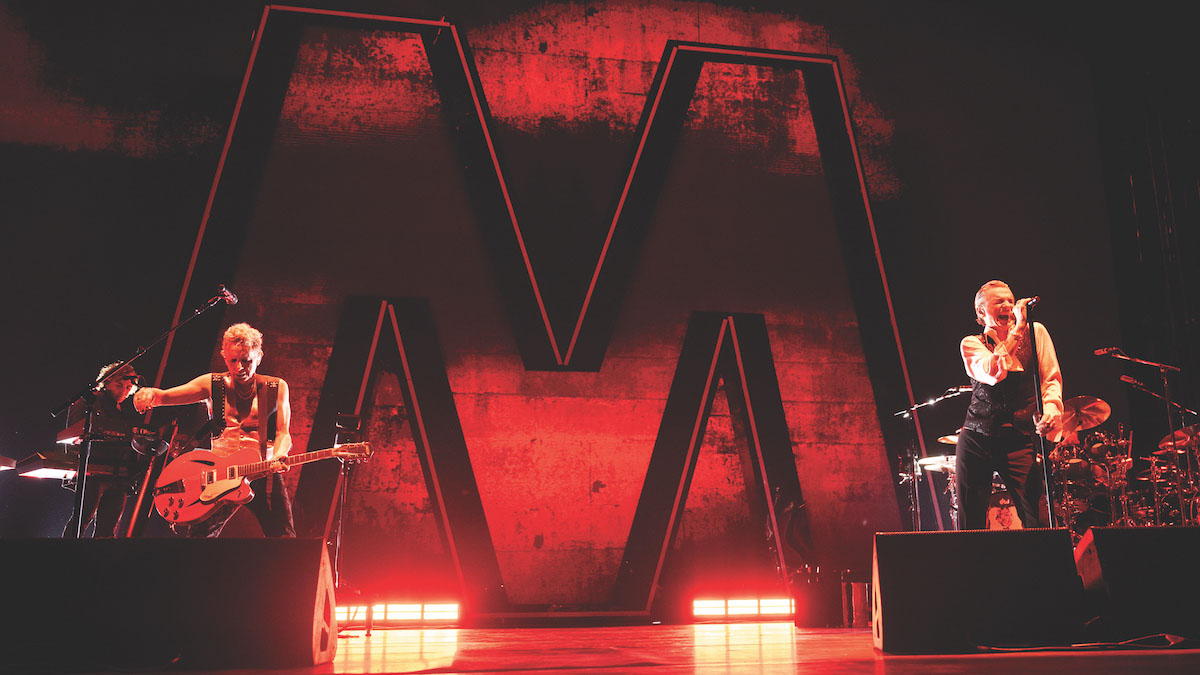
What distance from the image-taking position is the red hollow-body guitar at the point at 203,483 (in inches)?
176

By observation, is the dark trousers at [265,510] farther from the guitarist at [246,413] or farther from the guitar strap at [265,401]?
the guitar strap at [265,401]

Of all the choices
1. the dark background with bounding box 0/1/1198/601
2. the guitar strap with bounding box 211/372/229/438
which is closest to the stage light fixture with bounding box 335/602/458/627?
the dark background with bounding box 0/1/1198/601

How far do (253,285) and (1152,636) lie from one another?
5700 millimetres

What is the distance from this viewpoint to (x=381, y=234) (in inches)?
256

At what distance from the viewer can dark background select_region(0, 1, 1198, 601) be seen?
6.16 m

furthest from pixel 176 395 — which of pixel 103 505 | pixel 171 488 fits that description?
pixel 103 505

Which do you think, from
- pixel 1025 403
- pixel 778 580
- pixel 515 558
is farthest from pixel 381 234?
pixel 1025 403

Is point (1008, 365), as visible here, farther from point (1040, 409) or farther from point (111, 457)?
point (111, 457)

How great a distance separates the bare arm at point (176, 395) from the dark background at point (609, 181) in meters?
1.31

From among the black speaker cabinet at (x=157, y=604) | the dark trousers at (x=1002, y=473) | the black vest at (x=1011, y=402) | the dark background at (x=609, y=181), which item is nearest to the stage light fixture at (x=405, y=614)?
the dark background at (x=609, y=181)

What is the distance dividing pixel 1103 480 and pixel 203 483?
6.05m

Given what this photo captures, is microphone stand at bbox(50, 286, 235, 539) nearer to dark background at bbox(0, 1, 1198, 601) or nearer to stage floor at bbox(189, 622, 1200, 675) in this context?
dark background at bbox(0, 1, 1198, 601)

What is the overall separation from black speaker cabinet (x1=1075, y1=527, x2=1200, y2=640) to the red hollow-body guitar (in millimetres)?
3720

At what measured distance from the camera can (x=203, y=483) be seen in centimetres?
450
